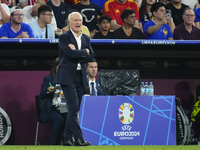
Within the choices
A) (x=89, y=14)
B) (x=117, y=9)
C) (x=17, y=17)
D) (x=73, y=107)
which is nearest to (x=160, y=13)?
(x=117, y=9)

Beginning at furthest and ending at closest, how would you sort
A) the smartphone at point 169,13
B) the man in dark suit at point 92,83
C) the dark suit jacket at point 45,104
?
the smartphone at point 169,13 → the dark suit jacket at point 45,104 → the man in dark suit at point 92,83

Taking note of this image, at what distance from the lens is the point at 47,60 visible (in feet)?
25.8

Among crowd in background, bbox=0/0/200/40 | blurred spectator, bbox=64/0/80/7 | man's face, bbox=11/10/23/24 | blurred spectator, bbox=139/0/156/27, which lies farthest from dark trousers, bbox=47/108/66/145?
blurred spectator, bbox=139/0/156/27

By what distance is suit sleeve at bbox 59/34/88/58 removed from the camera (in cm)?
459

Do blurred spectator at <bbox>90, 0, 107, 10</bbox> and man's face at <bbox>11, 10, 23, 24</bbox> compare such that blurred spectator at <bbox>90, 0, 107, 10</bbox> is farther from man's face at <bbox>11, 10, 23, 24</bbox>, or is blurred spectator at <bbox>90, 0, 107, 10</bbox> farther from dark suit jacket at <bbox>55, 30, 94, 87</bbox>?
dark suit jacket at <bbox>55, 30, 94, 87</bbox>

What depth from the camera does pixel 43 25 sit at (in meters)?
7.37

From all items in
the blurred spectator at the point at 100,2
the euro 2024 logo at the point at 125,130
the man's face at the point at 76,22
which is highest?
the blurred spectator at the point at 100,2

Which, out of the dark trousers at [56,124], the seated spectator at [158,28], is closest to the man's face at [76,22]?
the dark trousers at [56,124]

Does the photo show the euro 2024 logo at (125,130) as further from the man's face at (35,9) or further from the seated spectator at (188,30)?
the man's face at (35,9)

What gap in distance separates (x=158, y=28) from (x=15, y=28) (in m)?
2.80

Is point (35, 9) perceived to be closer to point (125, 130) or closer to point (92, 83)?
point (92, 83)

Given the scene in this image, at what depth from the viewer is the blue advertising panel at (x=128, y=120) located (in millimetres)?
5973

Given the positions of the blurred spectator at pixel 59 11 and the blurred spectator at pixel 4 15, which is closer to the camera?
the blurred spectator at pixel 4 15

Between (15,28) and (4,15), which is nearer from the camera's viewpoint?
(15,28)
